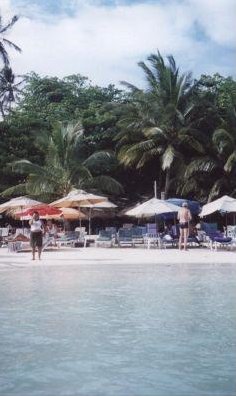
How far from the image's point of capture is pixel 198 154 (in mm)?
31234

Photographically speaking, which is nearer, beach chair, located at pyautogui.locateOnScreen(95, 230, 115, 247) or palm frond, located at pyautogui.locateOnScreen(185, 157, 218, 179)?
beach chair, located at pyautogui.locateOnScreen(95, 230, 115, 247)

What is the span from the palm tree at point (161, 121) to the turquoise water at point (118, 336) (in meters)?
18.4

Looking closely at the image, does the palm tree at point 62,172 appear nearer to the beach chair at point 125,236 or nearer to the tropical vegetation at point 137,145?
the tropical vegetation at point 137,145

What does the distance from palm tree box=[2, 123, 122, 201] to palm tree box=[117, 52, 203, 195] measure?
167 cm

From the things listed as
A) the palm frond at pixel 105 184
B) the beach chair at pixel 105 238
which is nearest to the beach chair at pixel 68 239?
the beach chair at pixel 105 238

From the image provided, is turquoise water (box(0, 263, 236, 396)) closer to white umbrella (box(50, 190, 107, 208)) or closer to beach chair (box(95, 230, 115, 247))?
beach chair (box(95, 230, 115, 247))

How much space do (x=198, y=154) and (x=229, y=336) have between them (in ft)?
82.5

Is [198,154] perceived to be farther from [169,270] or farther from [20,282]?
[20,282]

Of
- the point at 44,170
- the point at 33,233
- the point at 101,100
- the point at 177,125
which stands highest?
the point at 101,100

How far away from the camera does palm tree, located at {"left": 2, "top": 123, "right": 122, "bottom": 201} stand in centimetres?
2938

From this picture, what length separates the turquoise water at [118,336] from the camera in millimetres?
4953

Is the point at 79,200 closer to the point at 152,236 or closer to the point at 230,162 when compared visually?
the point at 152,236

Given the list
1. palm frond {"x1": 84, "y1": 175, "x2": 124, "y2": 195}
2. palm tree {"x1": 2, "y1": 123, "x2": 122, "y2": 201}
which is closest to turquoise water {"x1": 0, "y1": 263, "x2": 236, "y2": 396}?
palm tree {"x1": 2, "y1": 123, "x2": 122, "y2": 201}

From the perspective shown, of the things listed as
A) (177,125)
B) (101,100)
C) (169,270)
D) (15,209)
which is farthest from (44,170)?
(169,270)
